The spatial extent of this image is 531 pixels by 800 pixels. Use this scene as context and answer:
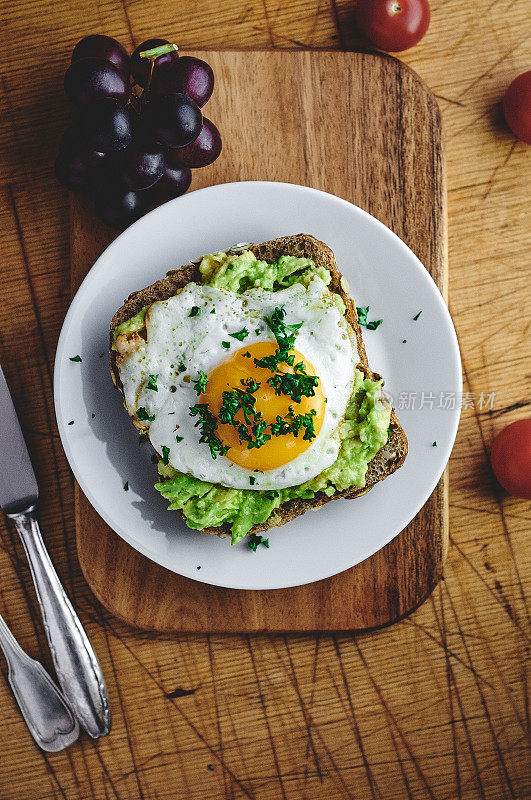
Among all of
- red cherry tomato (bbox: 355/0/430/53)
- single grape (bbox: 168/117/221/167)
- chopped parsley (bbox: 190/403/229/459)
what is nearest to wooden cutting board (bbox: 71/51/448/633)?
red cherry tomato (bbox: 355/0/430/53)

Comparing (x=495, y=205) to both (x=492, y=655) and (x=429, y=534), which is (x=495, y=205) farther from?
(x=492, y=655)

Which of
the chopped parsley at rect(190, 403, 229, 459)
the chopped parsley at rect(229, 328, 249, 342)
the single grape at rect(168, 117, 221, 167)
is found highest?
the single grape at rect(168, 117, 221, 167)

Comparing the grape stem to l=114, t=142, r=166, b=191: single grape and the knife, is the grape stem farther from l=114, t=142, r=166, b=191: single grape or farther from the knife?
the knife

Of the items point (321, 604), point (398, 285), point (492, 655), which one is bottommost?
point (492, 655)

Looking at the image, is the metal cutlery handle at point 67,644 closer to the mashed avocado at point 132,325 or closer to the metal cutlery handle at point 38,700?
the metal cutlery handle at point 38,700

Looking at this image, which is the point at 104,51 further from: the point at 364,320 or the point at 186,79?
the point at 364,320

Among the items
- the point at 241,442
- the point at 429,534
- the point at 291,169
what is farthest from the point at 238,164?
the point at 429,534
